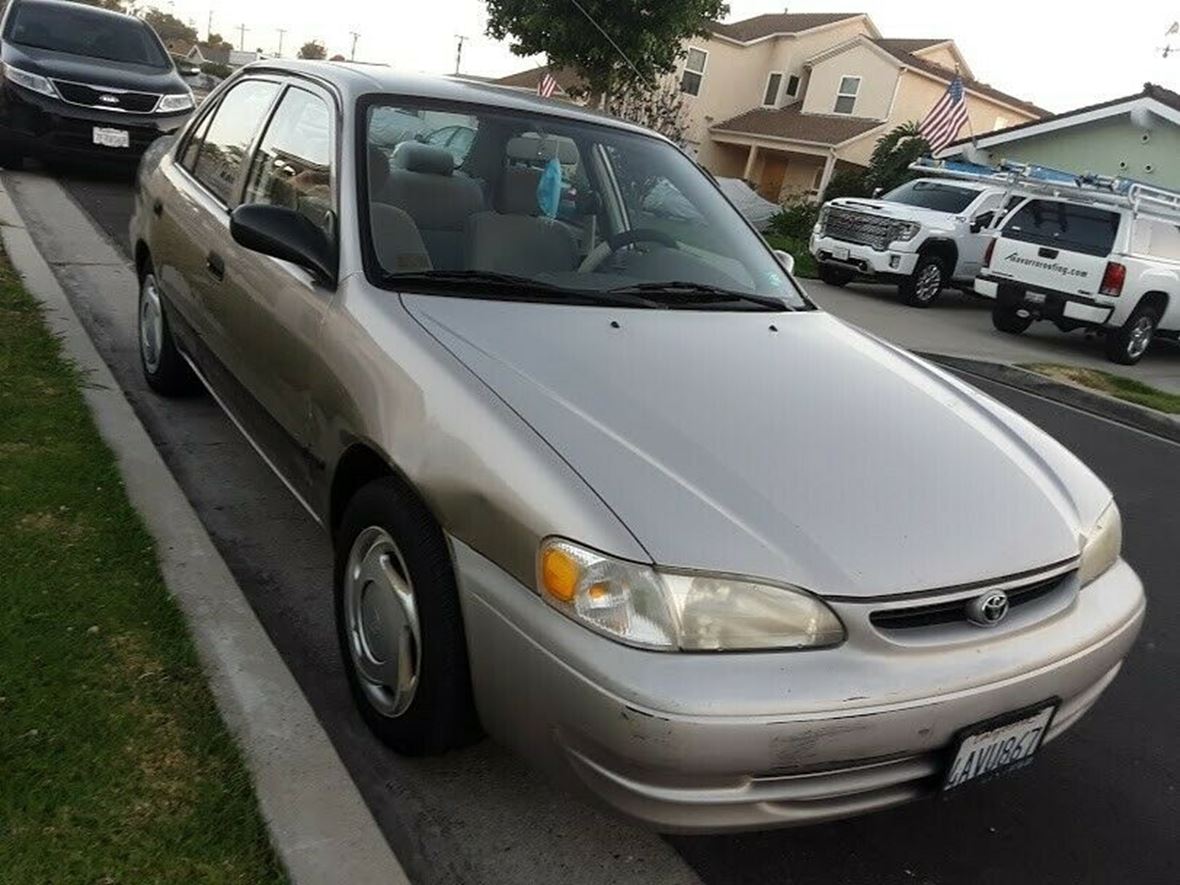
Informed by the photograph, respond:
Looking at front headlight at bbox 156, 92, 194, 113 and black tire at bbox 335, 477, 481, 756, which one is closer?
black tire at bbox 335, 477, 481, 756

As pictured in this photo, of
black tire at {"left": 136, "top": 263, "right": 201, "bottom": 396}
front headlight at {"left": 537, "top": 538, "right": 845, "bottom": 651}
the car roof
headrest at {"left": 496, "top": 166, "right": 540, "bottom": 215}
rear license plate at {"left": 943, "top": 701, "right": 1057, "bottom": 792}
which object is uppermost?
the car roof

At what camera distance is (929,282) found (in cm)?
1403

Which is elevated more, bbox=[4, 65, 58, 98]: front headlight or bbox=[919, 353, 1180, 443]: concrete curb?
bbox=[4, 65, 58, 98]: front headlight

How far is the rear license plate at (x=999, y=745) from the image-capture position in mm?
2031

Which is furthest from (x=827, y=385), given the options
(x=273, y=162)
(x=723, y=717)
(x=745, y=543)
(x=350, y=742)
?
(x=273, y=162)

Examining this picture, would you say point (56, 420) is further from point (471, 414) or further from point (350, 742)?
point (471, 414)

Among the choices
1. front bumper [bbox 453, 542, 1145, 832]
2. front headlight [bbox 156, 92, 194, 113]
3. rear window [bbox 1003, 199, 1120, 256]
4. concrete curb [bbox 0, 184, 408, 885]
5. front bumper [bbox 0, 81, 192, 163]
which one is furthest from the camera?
rear window [bbox 1003, 199, 1120, 256]

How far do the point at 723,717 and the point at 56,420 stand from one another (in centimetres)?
317

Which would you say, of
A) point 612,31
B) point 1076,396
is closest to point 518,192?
point 1076,396

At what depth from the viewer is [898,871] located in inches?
93.1

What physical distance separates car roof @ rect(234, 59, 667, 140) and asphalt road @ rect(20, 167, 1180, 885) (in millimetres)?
1549

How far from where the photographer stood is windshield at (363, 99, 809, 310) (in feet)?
9.49

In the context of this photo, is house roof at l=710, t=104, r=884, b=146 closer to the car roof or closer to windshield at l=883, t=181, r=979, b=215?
windshield at l=883, t=181, r=979, b=215

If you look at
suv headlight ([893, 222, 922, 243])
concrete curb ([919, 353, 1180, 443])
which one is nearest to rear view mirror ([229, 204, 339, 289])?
concrete curb ([919, 353, 1180, 443])
